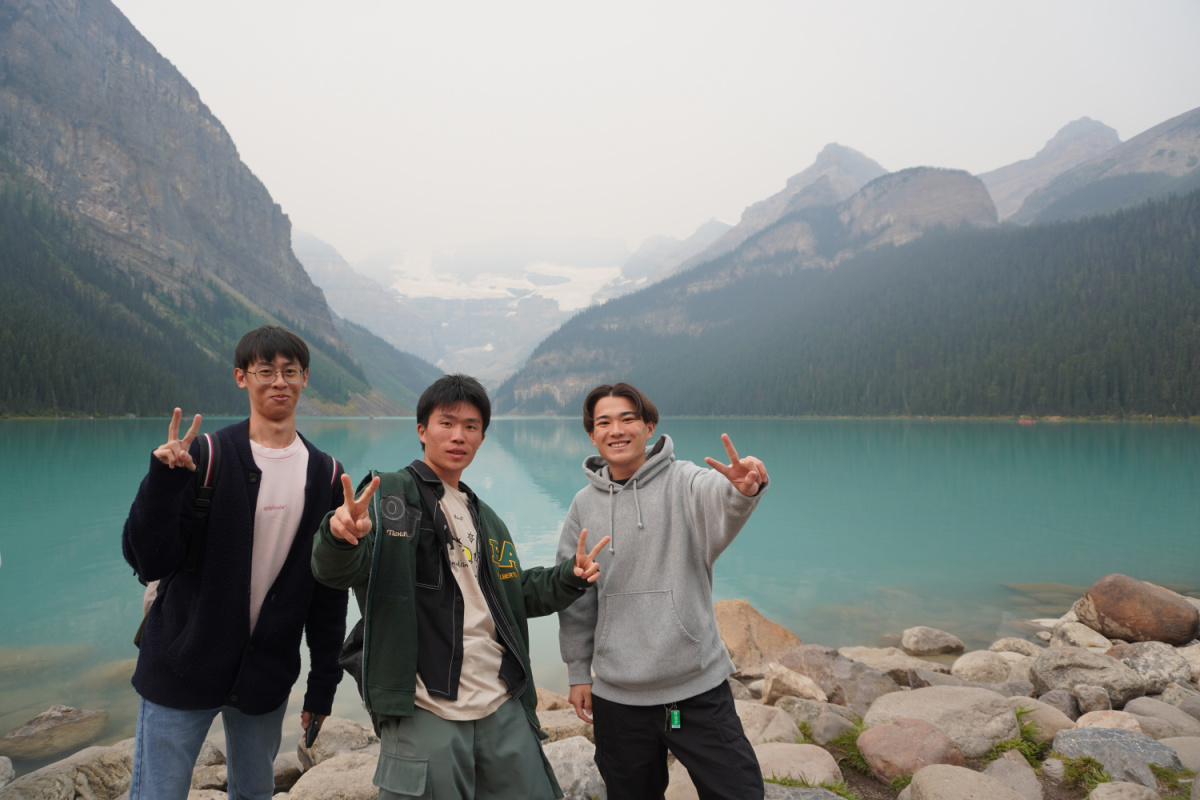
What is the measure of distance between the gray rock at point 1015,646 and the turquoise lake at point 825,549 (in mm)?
797

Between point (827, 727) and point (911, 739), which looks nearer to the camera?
point (911, 739)

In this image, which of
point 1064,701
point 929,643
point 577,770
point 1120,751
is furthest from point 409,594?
point 929,643

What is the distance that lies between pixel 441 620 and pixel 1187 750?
16.6ft

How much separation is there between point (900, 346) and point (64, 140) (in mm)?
177328

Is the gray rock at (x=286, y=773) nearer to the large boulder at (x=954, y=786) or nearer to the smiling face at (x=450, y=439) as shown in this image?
the smiling face at (x=450, y=439)

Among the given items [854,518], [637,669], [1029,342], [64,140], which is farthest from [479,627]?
[64,140]

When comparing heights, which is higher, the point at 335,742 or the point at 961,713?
the point at 961,713

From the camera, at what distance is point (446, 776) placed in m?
2.22

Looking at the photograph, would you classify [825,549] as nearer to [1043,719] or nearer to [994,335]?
[1043,719]

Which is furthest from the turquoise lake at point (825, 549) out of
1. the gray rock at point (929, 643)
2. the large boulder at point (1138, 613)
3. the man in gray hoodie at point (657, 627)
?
the man in gray hoodie at point (657, 627)

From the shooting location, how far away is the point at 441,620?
2416mm

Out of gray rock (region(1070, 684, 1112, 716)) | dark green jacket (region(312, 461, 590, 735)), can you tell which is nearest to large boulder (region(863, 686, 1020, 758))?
gray rock (region(1070, 684, 1112, 716))

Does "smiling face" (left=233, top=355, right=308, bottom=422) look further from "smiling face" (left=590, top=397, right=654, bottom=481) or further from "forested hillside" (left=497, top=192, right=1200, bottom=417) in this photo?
"forested hillside" (left=497, top=192, right=1200, bottom=417)

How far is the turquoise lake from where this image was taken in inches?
335
